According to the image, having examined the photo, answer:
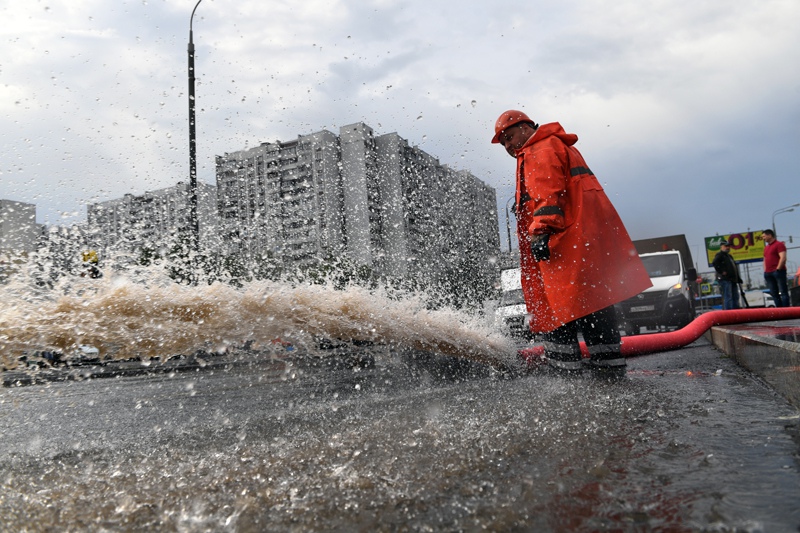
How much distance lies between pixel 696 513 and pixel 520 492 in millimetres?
409

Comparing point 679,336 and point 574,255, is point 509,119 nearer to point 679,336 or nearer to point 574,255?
point 574,255

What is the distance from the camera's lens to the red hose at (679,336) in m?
5.22

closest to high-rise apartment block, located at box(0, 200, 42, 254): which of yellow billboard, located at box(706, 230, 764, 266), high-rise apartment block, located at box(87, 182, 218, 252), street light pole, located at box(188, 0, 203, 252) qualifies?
high-rise apartment block, located at box(87, 182, 218, 252)

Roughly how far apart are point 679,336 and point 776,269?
7.12 m

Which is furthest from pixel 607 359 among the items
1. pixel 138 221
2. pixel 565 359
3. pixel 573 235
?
pixel 138 221

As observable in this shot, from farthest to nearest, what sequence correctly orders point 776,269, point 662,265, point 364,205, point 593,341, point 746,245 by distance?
point 746,245 < point 662,265 < point 776,269 < point 364,205 < point 593,341

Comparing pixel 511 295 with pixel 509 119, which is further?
pixel 511 295

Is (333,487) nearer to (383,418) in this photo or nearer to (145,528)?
(145,528)

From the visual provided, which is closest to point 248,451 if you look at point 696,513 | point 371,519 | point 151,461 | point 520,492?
point 151,461

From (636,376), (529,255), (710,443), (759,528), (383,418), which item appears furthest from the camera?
(529,255)

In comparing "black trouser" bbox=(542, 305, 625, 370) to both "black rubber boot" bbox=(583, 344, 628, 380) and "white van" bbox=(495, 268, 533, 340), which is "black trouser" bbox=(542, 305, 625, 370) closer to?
"black rubber boot" bbox=(583, 344, 628, 380)

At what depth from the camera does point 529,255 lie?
15.6 feet

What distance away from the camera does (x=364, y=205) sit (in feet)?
24.3

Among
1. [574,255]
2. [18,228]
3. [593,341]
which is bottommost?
[593,341]
